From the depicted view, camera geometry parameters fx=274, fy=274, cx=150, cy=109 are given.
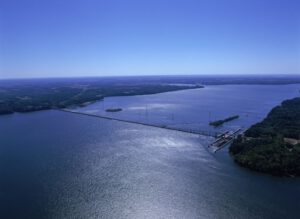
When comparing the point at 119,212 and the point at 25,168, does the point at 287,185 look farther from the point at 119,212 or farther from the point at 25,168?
the point at 25,168

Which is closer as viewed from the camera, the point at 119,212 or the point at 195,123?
the point at 119,212

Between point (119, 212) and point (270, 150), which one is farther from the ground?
point (270, 150)

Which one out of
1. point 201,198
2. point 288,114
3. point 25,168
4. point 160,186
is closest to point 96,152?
point 25,168

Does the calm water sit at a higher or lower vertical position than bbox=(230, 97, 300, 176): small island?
lower

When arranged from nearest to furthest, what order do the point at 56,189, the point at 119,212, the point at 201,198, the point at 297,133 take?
1. the point at 119,212
2. the point at 201,198
3. the point at 56,189
4. the point at 297,133

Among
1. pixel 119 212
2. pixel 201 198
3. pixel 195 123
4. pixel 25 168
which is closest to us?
pixel 119 212

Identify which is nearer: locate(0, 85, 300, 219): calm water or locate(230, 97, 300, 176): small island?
locate(0, 85, 300, 219): calm water
